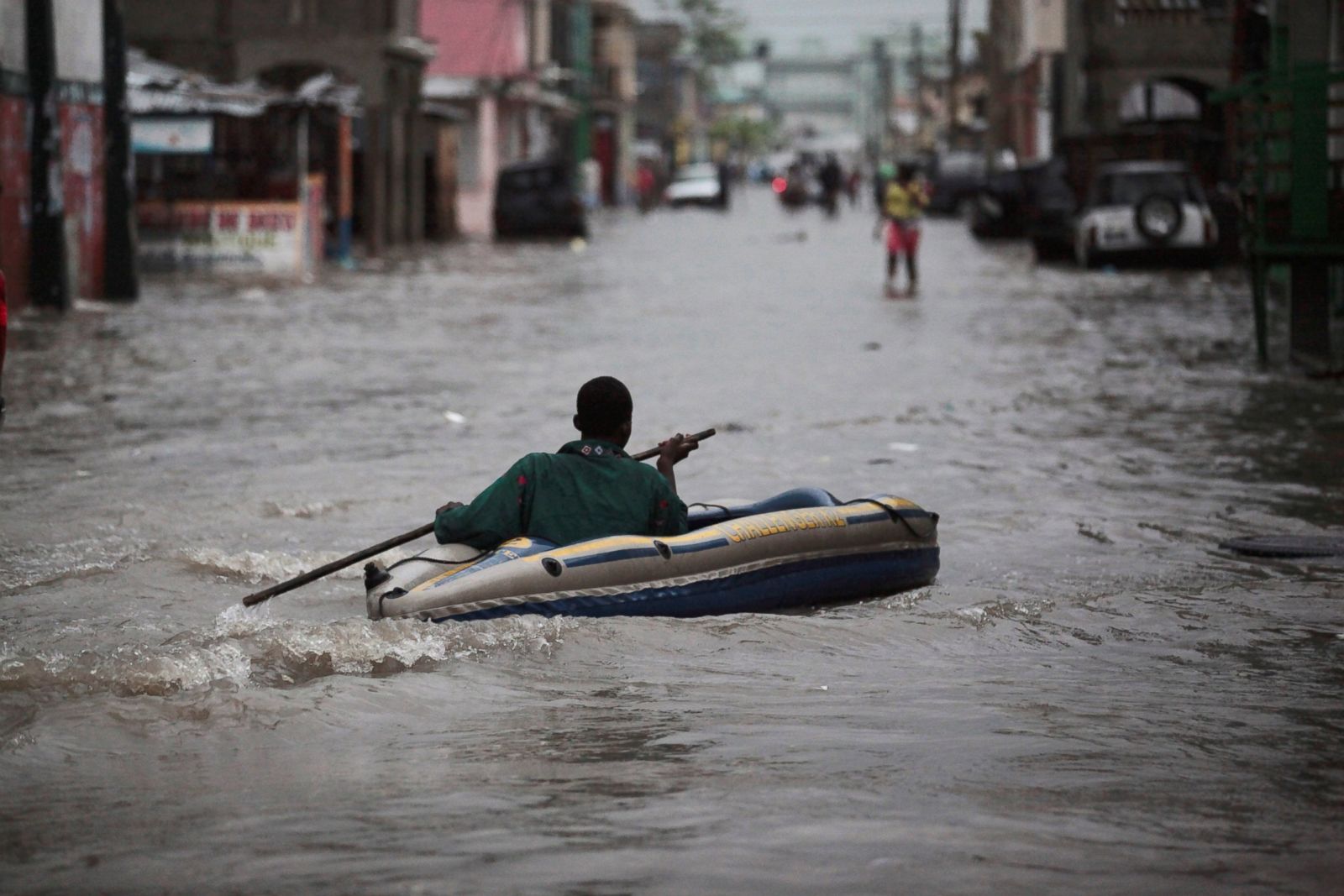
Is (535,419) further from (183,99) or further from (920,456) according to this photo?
(183,99)

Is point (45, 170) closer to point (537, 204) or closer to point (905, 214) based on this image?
point (905, 214)

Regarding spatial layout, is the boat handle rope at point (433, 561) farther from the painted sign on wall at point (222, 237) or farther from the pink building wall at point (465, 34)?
the pink building wall at point (465, 34)

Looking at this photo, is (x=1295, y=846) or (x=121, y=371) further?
(x=121, y=371)

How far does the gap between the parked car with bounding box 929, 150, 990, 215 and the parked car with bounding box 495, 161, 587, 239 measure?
20065 mm

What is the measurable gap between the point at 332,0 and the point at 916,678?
36.4 meters

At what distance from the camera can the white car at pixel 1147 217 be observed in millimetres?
31859

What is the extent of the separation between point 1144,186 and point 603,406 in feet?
84.9

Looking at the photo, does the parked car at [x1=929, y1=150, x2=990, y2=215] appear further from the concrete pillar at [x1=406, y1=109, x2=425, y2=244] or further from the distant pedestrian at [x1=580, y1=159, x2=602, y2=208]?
the concrete pillar at [x1=406, y1=109, x2=425, y2=244]

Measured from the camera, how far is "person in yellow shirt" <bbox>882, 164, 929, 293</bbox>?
91.5ft

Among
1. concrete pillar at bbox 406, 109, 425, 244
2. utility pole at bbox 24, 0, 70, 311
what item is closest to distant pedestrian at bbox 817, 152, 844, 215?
concrete pillar at bbox 406, 109, 425, 244

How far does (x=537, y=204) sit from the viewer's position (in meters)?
47.8

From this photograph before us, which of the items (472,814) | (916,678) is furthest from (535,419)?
(472,814)

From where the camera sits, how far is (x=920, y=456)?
43.2 feet

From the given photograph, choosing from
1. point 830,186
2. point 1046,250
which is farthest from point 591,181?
point 1046,250
